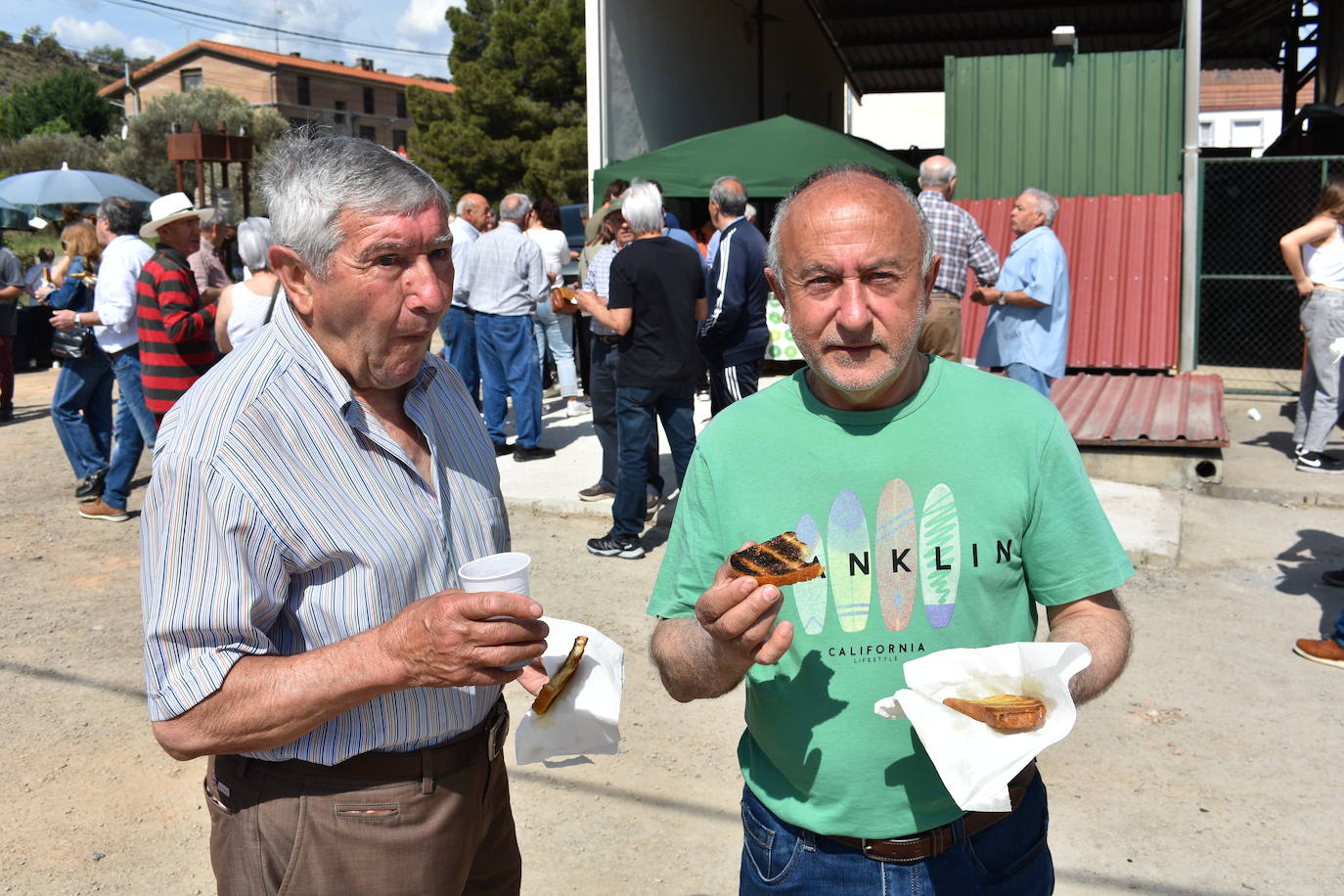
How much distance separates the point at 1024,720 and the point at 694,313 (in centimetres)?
537

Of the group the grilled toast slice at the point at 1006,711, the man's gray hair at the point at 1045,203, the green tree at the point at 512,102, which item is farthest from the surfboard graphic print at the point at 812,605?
the green tree at the point at 512,102

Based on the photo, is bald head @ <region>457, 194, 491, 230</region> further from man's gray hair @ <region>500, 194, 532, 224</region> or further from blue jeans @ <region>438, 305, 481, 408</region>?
blue jeans @ <region>438, 305, 481, 408</region>

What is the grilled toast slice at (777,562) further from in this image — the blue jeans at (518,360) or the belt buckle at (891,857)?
the blue jeans at (518,360)

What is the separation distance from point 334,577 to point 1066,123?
1149 cm

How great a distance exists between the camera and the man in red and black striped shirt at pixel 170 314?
6648 mm

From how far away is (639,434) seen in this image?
6777mm

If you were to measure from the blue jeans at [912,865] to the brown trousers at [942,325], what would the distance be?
5.73 metres

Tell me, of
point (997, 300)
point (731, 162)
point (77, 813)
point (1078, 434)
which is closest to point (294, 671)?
point (77, 813)

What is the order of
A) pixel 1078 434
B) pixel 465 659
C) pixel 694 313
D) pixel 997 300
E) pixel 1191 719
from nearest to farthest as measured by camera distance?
pixel 465 659
pixel 1191 719
pixel 694 313
pixel 997 300
pixel 1078 434

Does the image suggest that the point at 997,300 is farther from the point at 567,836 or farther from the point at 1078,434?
the point at 567,836

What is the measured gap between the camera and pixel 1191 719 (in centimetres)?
468

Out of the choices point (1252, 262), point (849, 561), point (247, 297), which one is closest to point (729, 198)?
point (247, 297)

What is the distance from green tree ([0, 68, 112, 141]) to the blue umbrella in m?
50.3

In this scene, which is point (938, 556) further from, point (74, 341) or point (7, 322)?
point (7, 322)
